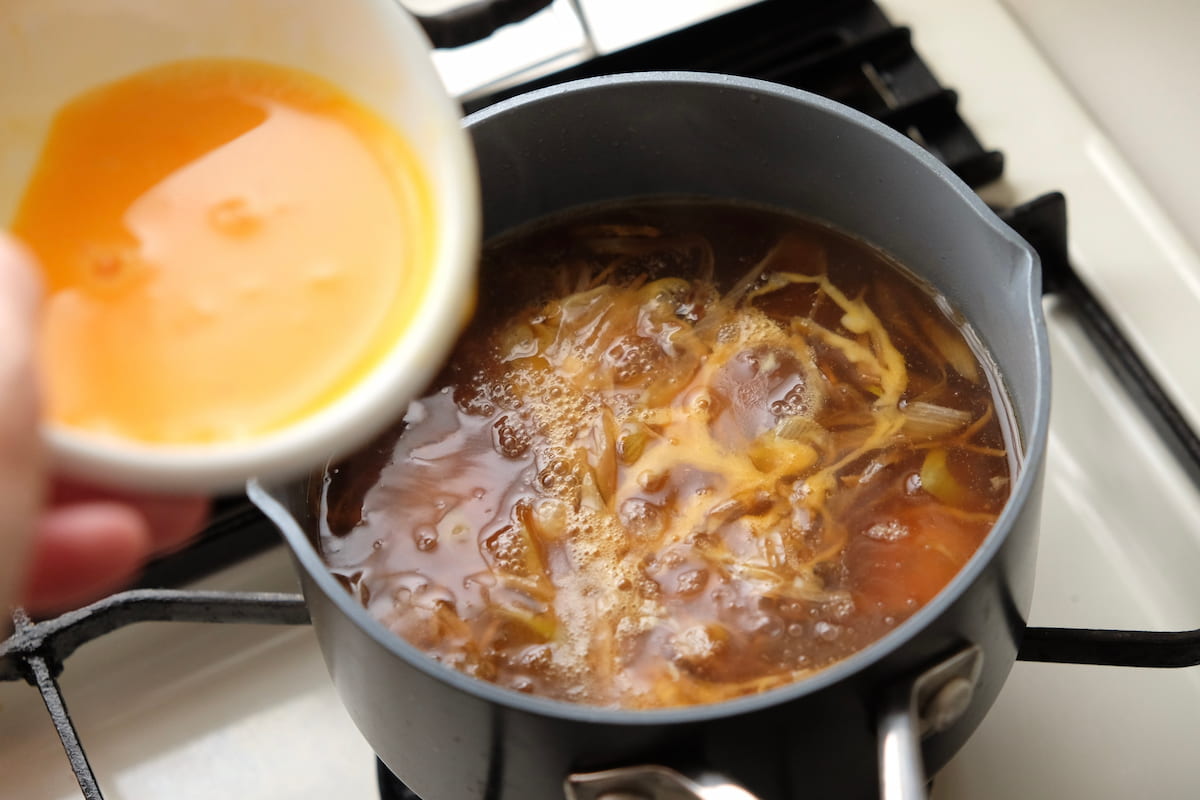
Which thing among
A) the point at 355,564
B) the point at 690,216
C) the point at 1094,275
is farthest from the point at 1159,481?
the point at 355,564

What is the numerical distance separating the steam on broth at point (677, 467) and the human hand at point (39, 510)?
0.20 meters

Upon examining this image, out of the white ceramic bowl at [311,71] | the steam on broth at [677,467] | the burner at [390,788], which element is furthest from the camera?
the burner at [390,788]

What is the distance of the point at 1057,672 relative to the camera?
103 cm

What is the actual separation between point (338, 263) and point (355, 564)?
1.13ft

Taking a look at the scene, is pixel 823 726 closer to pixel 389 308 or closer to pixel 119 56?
pixel 389 308

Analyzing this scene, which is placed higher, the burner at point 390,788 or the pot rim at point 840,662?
the pot rim at point 840,662

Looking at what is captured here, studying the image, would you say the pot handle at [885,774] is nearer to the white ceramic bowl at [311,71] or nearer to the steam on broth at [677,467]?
the steam on broth at [677,467]

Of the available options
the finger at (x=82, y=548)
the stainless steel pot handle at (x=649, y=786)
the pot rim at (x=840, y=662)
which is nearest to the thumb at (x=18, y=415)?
the finger at (x=82, y=548)

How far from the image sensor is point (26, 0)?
647 millimetres

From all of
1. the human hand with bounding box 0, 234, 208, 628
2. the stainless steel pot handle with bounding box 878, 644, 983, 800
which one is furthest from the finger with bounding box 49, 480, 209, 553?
the stainless steel pot handle with bounding box 878, 644, 983, 800

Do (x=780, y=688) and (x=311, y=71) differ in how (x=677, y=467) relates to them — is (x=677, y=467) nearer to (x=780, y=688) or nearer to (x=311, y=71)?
(x=780, y=688)

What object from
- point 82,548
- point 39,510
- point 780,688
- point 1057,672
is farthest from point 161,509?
point 1057,672

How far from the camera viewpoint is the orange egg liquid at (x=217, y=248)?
1.96 feet

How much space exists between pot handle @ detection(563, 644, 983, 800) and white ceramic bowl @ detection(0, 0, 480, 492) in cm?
24
